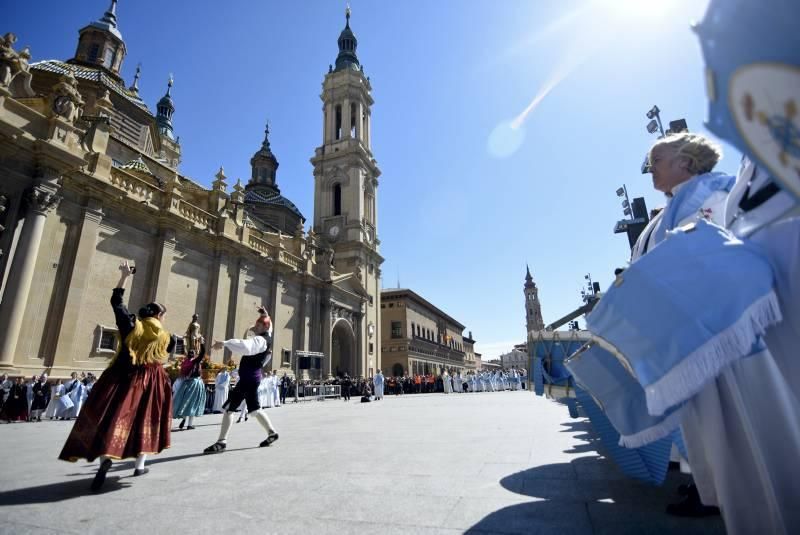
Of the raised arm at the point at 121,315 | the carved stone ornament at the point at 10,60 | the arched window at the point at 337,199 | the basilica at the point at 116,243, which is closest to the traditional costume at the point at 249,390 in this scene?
the raised arm at the point at 121,315

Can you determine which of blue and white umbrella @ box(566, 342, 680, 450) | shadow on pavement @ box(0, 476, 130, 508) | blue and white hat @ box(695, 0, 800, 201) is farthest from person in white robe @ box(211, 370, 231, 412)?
blue and white hat @ box(695, 0, 800, 201)

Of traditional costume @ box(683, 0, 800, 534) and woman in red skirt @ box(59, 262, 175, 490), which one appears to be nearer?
traditional costume @ box(683, 0, 800, 534)

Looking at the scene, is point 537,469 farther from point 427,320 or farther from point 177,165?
point 427,320

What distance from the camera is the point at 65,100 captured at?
44.3 ft

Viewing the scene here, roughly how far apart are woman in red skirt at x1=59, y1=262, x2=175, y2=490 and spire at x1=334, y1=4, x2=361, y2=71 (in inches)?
1849

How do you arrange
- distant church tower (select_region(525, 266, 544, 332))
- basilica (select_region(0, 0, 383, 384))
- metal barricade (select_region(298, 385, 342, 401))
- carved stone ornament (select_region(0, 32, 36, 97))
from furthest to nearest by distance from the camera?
distant church tower (select_region(525, 266, 544, 332)) → metal barricade (select_region(298, 385, 342, 401)) → carved stone ornament (select_region(0, 32, 36, 97)) → basilica (select_region(0, 0, 383, 384))

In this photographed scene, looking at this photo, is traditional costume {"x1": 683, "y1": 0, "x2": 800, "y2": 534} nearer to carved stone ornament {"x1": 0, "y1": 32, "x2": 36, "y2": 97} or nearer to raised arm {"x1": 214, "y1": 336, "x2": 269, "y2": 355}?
raised arm {"x1": 214, "y1": 336, "x2": 269, "y2": 355}

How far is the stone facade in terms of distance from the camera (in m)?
50.0

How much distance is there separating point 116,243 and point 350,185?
26.5 meters

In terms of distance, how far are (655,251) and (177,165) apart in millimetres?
39374

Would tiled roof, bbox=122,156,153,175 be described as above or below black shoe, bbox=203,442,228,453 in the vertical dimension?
above

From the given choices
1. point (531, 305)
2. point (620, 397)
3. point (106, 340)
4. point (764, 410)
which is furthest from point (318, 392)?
point (531, 305)

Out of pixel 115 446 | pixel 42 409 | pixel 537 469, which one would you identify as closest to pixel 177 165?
pixel 42 409

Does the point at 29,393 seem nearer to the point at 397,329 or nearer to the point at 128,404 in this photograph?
the point at 128,404
